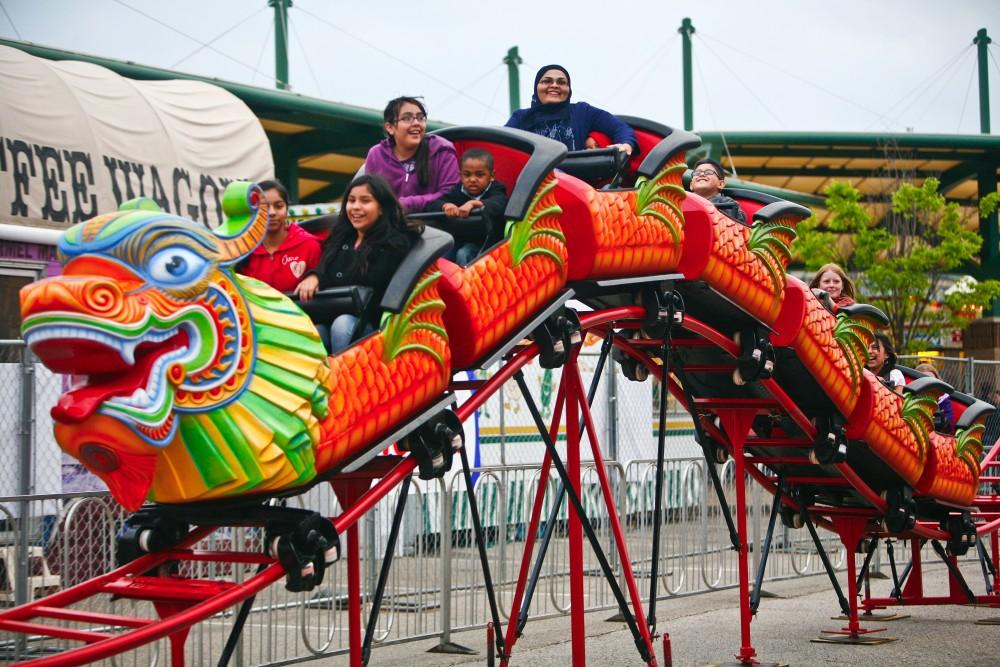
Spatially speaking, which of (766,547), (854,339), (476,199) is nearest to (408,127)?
(476,199)

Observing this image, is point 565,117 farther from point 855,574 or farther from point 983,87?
point 983,87

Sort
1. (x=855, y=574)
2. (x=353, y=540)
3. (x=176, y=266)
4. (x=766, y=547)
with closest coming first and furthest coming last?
(x=176, y=266), (x=353, y=540), (x=766, y=547), (x=855, y=574)

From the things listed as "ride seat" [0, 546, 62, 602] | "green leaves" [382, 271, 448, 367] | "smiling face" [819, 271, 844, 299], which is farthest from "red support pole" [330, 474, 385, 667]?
"smiling face" [819, 271, 844, 299]

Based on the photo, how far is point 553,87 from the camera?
25.2ft

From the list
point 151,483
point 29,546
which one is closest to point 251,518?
point 151,483

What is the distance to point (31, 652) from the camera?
24.9ft

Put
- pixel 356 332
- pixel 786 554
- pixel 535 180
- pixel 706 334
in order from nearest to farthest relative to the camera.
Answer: pixel 356 332 → pixel 535 180 → pixel 706 334 → pixel 786 554

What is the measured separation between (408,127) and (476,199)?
0.59m

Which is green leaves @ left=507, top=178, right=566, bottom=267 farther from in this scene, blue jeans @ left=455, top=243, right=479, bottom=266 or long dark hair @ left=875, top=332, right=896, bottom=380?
long dark hair @ left=875, top=332, right=896, bottom=380

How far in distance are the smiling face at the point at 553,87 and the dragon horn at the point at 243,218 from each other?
3273 mm

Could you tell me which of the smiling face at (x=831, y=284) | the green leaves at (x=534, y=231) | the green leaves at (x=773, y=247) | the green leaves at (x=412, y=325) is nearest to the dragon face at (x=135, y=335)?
the green leaves at (x=412, y=325)

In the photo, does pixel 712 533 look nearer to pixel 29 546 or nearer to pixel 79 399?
pixel 29 546

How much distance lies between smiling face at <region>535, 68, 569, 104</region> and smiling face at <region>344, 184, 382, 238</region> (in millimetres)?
2362

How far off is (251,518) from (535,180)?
7.83ft
